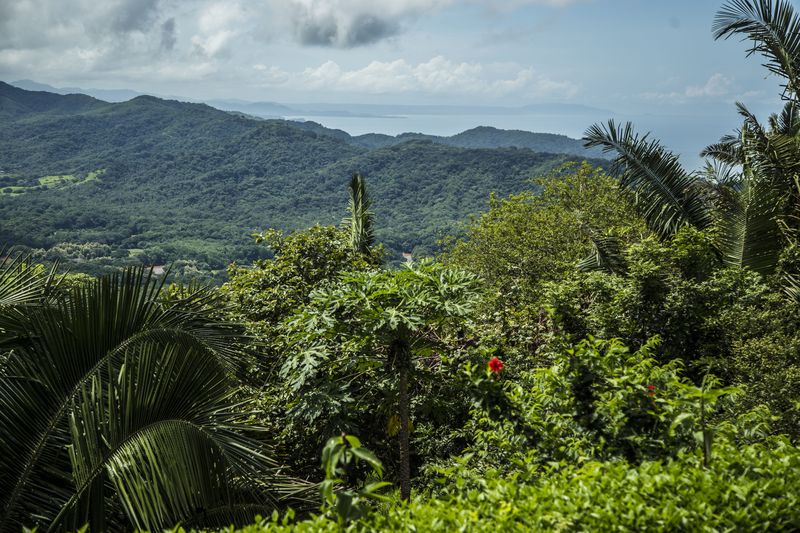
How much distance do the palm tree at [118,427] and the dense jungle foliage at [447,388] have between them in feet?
0.04

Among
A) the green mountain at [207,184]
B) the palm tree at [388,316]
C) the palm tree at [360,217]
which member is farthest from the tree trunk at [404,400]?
the green mountain at [207,184]

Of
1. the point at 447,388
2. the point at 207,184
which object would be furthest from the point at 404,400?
the point at 207,184

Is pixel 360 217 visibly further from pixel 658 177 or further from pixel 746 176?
pixel 746 176

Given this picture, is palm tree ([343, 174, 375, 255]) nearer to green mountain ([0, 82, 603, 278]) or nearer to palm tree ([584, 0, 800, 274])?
palm tree ([584, 0, 800, 274])

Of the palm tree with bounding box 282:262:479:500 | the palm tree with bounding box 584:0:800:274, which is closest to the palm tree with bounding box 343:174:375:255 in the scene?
the palm tree with bounding box 584:0:800:274

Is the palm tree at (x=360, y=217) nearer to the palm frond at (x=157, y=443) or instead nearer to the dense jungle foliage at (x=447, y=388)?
the dense jungle foliage at (x=447, y=388)

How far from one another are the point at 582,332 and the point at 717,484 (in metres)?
4.06

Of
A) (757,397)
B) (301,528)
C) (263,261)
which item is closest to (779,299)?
(757,397)

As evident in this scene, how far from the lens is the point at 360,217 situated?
13.7 m

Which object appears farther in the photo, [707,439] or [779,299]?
[779,299]

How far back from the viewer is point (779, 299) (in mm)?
6066

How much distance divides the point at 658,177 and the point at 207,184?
14835cm

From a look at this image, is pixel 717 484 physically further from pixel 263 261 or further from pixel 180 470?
pixel 263 261

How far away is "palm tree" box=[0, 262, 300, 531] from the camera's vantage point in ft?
10.0
